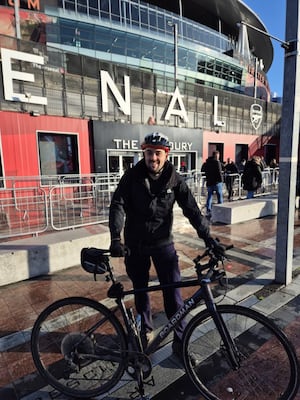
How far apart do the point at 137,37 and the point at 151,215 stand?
2453 cm

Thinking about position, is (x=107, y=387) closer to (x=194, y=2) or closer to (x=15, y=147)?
(x=15, y=147)

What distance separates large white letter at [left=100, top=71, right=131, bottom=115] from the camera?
13430mm

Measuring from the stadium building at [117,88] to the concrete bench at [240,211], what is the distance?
4.06m

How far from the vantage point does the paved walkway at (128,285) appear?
206 centimetres

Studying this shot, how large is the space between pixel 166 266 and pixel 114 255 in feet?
1.95

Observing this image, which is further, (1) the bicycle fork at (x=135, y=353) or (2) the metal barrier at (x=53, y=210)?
(2) the metal barrier at (x=53, y=210)

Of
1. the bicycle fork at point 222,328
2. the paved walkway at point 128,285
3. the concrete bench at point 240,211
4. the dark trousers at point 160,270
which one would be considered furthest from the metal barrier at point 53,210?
the bicycle fork at point 222,328

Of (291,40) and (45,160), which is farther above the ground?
(291,40)

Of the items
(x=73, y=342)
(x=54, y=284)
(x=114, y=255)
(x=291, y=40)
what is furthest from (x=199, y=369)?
(x=291, y=40)

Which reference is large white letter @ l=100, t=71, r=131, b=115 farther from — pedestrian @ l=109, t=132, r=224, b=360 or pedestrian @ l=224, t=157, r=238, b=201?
pedestrian @ l=109, t=132, r=224, b=360

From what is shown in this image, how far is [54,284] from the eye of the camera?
3697mm

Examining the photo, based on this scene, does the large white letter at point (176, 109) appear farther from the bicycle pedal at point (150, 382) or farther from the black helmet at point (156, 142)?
the bicycle pedal at point (150, 382)

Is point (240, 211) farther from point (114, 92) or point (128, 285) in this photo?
point (114, 92)

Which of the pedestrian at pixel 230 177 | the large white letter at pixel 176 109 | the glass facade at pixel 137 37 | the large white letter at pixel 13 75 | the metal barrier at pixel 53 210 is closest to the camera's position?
the metal barrier at pixel 53 210
